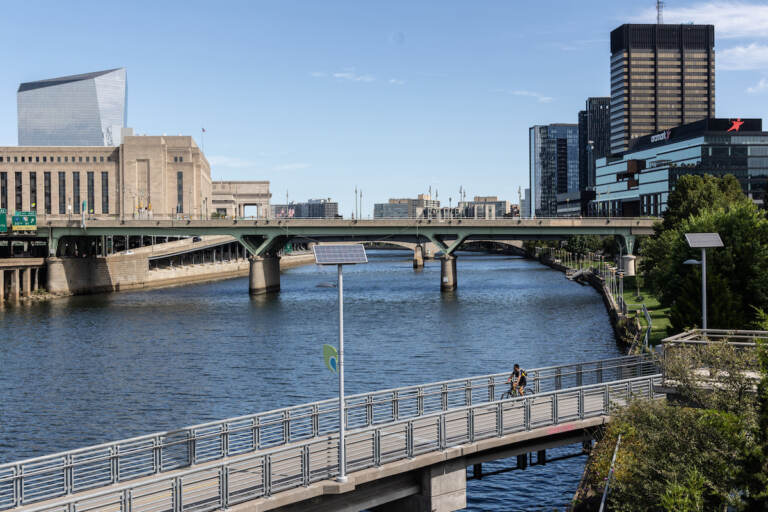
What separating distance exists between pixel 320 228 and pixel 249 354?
59.1 meters

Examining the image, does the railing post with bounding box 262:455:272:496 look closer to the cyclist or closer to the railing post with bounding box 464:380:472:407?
the railing post with bounding box 464:380:472:407

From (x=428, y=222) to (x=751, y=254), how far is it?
7514 cm

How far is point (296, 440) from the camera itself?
92.3 ft

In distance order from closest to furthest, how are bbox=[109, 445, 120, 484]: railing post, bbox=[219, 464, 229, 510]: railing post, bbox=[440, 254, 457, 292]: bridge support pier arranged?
Answer: bbox=[219, 464, 229, 510]: railing post
bbox=[109, 445, 120, 484]: railing post
bbox=[440, 254, 457, 292]: bridge support pier

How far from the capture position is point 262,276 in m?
119

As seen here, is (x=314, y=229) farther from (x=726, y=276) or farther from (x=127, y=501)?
(x=127, y=501)

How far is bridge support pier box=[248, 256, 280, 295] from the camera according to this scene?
386 feet

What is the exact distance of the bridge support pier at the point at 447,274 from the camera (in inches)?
4705

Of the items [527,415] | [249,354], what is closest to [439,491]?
[527,415]

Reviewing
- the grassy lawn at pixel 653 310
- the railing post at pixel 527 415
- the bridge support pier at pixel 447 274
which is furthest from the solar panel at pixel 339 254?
the bridge support pier at pixel 447 274

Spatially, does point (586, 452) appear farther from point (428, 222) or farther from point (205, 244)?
point (205, 244)

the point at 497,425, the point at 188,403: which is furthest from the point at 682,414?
the point at 188,403

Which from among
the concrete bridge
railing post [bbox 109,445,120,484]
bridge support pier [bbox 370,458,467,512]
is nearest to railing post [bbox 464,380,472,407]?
bridge support pier [bbox 370,458,467,512]

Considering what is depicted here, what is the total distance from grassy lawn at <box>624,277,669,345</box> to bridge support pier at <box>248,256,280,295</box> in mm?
49984
